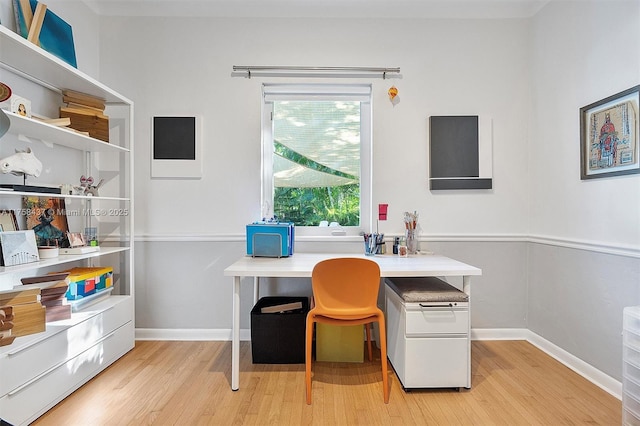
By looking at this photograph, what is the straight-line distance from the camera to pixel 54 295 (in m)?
1.81

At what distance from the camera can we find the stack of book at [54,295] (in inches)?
69.6

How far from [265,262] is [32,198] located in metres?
1.46

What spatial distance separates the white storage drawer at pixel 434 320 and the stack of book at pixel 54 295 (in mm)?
1955

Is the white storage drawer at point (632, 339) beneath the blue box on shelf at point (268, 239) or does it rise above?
beneath

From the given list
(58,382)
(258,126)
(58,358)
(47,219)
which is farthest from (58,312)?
(258,126)

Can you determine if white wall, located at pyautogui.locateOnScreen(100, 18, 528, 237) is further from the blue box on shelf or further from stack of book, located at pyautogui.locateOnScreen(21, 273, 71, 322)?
stack of book, located at pyautogui.locateOnScreen(21, 273, 71, 322)

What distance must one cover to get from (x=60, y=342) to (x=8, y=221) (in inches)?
28.5

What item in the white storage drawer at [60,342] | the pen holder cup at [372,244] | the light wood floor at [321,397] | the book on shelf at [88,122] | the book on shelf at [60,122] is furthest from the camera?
the pen holder cup at [372,244]

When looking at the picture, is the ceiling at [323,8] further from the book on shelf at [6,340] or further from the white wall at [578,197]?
the book on shelf at [6,340]

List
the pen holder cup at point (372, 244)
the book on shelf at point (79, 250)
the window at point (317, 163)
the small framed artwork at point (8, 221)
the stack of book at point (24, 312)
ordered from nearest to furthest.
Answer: the stack of book at point (24, 312), the small framed artwork at point (8, 221), the book on shelf at point (79, 250), the pen holder cup at point (372, 244), the window at point (317, 163)

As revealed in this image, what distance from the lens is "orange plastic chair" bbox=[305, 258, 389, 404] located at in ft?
5.67

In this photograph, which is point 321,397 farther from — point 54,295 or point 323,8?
point 323,8

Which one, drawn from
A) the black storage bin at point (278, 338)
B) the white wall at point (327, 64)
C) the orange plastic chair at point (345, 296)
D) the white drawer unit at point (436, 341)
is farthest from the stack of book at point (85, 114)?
the white drawer unit at point (436, 341)

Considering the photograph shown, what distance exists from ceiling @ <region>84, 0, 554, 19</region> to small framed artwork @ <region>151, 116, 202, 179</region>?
86 centimetres
